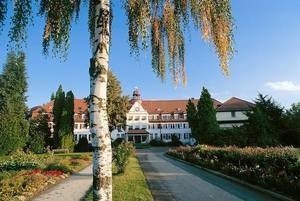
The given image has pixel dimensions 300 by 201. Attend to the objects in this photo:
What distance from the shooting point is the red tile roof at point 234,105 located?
2997 inches

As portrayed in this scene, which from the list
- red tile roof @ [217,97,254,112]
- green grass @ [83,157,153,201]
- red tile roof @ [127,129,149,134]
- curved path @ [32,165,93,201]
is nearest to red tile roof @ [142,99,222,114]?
red tile roof @ [127,129,149,134]

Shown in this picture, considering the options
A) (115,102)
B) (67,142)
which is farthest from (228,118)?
(67,142)

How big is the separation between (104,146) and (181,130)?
90594 mm

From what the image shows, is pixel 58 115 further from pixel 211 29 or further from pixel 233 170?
pixel 211 29

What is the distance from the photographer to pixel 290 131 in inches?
1182

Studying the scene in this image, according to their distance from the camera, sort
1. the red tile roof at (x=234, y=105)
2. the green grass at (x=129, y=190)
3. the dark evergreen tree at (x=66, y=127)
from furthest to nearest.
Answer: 1. the red tile roof at (x=234, y=105)
2. the dark evergreen tree at (x=66, y=127)
3. the green grass at (x=129, y=190)

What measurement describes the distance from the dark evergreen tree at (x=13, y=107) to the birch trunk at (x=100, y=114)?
135ft

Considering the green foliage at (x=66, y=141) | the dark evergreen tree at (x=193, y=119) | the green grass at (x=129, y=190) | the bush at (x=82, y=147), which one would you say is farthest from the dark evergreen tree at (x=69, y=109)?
the green grass at (x=129, y=190)

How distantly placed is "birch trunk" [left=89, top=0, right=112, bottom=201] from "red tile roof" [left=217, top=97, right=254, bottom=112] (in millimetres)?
70882

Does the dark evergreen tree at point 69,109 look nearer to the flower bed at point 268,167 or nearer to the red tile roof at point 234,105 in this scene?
the red tile roof at point 234,105

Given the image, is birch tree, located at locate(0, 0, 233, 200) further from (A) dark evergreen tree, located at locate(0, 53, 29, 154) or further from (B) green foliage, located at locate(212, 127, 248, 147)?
(A) dark evergreen tree, located at locate(0, 53, 29, 154)

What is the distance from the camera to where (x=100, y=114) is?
20.7 feet

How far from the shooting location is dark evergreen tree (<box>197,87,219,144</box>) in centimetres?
5653

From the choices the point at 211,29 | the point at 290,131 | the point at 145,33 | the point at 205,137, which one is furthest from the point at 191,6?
the point at 205,137
